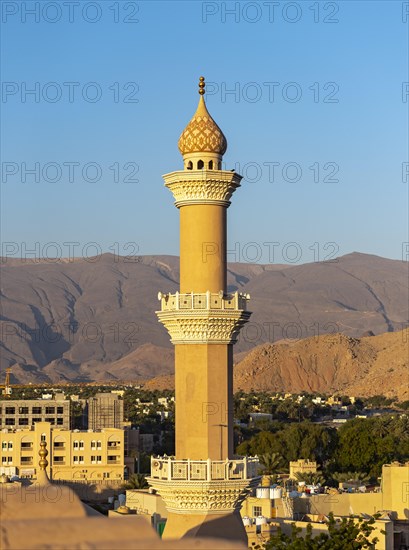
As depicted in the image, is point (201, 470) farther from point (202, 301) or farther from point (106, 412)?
point (106, 412)

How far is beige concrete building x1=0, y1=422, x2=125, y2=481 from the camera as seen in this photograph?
68625mm

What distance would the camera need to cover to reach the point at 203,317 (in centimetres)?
1862

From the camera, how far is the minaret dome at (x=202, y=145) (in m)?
19.2

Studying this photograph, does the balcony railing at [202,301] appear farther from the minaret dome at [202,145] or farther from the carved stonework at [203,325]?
the minaret dome at [202,145]

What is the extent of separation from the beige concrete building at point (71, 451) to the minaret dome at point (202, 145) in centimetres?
5029

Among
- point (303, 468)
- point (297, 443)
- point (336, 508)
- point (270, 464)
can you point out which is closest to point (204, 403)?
point (336, 508)

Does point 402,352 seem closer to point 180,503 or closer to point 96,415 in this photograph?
point 96,415

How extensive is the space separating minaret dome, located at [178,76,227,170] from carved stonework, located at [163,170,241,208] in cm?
26

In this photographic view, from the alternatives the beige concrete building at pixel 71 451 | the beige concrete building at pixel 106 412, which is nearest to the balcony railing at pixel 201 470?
the beige concrete building at pixel 71 451

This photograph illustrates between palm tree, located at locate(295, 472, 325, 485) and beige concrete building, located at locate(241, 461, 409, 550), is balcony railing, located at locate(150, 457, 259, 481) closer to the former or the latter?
beige concrete building, located at locate(241, 461, 409, 550)

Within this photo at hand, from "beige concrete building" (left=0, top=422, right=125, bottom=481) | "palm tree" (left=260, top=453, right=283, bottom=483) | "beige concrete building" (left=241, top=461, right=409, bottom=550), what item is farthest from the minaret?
"beige concrete building" (left=0, top=422, right=125, bottom=481)

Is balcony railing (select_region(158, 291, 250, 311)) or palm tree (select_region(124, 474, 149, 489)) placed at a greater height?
balcony railing (select_region(158, 291, 250, 311))

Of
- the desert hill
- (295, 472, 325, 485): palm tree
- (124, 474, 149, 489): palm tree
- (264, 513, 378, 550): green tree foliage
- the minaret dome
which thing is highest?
the desert hill

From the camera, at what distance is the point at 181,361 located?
19.1 m
